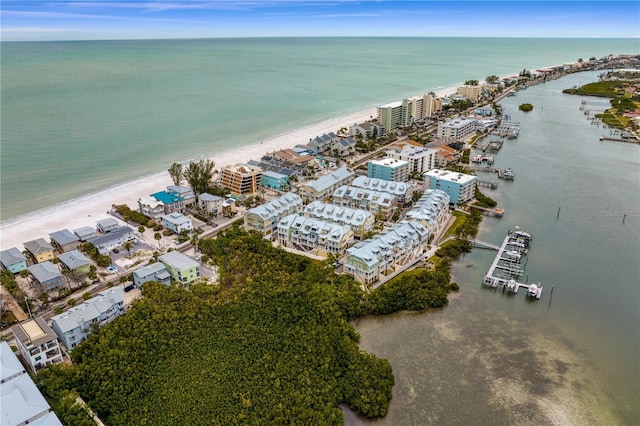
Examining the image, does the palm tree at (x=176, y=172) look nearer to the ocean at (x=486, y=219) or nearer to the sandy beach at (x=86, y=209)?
the sandy beach at (x=86, y=209)

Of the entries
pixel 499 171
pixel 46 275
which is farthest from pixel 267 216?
pixel 499 171

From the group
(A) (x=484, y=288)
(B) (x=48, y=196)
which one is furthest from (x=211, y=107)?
(A) (x=484, y=288)

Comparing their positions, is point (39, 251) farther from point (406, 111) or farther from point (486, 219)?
point (406, 111)

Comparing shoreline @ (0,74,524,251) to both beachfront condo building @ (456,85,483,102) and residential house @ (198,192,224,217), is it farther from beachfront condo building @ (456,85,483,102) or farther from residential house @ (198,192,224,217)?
beachfront condo building @ (456,85,483,102)

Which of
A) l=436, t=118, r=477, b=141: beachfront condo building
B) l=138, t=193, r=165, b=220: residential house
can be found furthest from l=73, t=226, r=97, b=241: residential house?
l=436, t=118, r=477, b=141: beachfront condo building

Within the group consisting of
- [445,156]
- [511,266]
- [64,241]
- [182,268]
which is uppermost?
[445,156]

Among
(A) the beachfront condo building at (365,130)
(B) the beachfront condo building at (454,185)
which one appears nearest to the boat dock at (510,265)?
(B) the beachfront condo building at (454,185)
